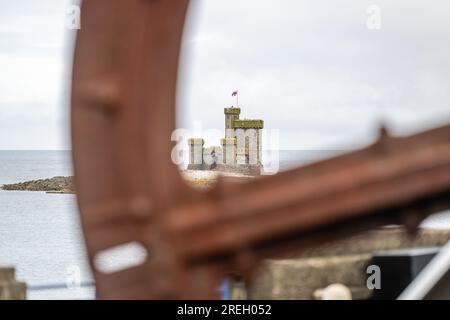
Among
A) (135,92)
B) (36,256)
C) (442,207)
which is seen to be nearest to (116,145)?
(135,92)

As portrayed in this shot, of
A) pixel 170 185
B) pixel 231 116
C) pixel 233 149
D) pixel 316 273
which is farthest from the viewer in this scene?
pixel 233 149

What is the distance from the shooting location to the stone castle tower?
156 feet

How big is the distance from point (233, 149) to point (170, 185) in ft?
162

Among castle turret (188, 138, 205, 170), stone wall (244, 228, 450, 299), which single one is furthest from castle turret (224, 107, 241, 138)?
stone wall (244, 228, 450, 299)

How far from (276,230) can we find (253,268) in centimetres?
12

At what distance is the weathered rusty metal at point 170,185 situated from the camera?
2.84 meters

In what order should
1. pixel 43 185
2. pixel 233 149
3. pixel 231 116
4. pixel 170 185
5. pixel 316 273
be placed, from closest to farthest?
1. pixel 170 185
2. pixel 316 273
3. pixel 231 116
4. pixel 233 149
5. pixel 43 185

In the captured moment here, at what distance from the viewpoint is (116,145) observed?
9.30ft

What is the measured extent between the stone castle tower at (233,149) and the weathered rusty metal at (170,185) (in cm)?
4227

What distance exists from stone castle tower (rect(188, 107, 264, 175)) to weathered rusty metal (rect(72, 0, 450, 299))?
42.3m

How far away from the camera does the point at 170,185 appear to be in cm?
284

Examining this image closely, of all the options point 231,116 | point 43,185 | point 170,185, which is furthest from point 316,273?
point 43,185

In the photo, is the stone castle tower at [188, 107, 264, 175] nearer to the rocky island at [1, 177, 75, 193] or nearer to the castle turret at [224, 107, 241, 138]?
the castle turret at [224, 107, 241, 138]

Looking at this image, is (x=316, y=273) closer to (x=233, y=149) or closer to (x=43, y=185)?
(x=233, y=149)
